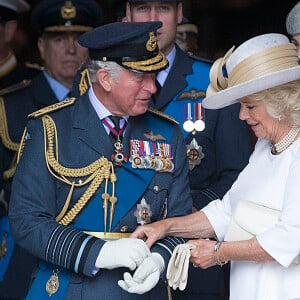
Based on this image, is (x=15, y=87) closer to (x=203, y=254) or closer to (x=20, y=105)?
(x=20, y=105)

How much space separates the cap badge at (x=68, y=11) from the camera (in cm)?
526

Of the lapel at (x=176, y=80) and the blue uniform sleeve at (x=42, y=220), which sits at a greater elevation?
the lapel at (x=176, y=80)

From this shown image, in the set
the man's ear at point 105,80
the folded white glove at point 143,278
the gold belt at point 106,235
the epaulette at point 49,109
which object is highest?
the man's ear at point 105,80

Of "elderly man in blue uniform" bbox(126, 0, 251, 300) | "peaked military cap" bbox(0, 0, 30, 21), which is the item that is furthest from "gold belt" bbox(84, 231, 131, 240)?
"peaked military cap" bbox(0, 0, 30, 21)

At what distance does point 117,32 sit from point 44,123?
428 millimetres

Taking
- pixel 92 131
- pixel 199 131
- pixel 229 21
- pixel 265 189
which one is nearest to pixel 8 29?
pixel 199 131

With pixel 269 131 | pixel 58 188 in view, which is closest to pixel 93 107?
pixel 58 188

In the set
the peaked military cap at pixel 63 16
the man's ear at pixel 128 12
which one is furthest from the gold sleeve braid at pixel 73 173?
the peaked military cap at pixel 63 16

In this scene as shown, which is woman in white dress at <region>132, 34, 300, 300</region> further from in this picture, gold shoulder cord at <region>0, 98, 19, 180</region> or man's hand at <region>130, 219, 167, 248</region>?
gold shoulder cord at <region>0, 98, 19, 180</region>

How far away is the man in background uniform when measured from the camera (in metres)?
5.44

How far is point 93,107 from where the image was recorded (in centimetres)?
Answer: 391

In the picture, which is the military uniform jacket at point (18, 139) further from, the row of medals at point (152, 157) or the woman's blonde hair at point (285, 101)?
the woman's blonde hair at point (285, 101)

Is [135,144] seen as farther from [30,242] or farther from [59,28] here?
[59,28]

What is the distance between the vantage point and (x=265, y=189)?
3660mm
